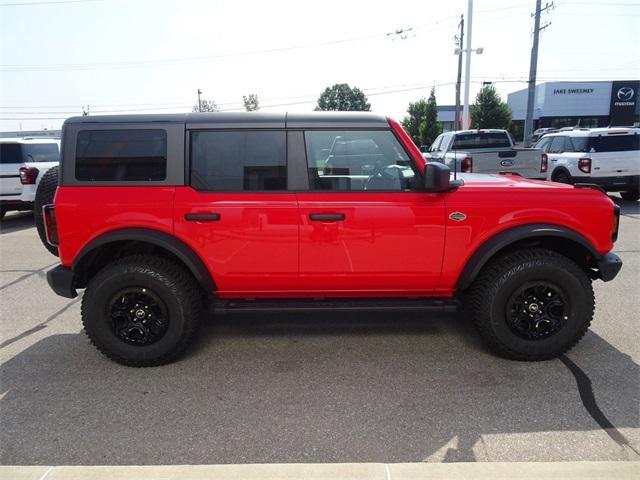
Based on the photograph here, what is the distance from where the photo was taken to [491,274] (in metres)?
3.66

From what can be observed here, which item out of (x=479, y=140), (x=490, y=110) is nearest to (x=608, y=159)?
(x=479, y=140)

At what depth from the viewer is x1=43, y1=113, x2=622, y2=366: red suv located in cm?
353

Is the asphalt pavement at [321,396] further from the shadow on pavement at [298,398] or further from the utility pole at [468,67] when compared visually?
the utility pole at [468,67]

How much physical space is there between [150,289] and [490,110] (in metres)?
45.8

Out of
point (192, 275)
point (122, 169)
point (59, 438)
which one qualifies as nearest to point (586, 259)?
point (192, 275)

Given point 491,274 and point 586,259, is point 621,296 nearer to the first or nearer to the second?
point 586,259

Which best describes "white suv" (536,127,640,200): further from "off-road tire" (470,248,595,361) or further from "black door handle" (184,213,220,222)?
"black door handle" (184,213,220,222)

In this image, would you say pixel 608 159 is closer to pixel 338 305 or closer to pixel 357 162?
pixel 357 162

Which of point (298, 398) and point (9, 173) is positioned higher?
point (9, 173)

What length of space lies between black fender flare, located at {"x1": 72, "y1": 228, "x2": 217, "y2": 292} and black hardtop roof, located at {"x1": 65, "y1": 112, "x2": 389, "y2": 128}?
2.69ft

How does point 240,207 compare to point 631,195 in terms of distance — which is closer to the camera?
point 240,207

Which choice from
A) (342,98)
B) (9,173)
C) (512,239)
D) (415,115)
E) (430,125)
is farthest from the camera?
(342,98)

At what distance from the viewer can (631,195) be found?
40.7 ft

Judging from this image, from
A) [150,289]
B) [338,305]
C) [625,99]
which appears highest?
[625,99]
